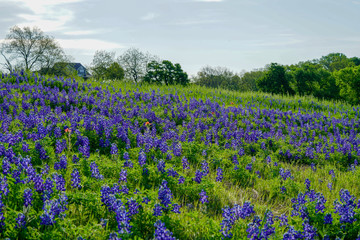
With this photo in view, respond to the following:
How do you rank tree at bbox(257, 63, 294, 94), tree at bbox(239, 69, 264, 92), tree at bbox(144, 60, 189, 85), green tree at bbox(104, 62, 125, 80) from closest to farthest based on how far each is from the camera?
tree at bbox(144, 60, 189, 85) → tree at bbox(257, 63, 294, 94) → green tree at bbox(104, 62, 125, 80) → tree at bbox(239, 69, 264, 92)

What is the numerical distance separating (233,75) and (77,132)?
92583 millimetres

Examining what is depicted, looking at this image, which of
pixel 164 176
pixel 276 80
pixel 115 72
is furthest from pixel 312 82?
pixel 164 176

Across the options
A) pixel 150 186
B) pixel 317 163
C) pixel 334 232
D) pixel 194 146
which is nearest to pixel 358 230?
pixel 334 232

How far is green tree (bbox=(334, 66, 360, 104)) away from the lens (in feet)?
172

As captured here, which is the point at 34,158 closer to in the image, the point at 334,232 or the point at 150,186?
the point at 150,186

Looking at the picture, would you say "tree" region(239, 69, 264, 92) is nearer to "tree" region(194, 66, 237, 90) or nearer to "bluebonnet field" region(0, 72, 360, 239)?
"tree" region(194, 66, 237, 90)

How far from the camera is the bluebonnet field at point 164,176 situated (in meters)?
3.57

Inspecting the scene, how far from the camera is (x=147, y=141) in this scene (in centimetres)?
680

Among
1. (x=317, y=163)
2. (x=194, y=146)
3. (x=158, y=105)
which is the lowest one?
(x=317, y=163)

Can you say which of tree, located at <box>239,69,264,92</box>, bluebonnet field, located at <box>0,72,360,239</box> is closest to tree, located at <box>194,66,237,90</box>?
tree, located at <box>239,69,264,92</box>

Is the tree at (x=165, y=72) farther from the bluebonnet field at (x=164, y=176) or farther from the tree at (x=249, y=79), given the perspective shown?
the tree at (x=249, y=79)

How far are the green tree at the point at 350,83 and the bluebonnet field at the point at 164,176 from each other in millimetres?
46164

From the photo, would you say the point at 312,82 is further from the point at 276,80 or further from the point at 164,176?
the point at 164,176

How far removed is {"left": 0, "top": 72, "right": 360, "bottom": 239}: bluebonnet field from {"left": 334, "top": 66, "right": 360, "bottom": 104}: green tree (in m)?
46.2
